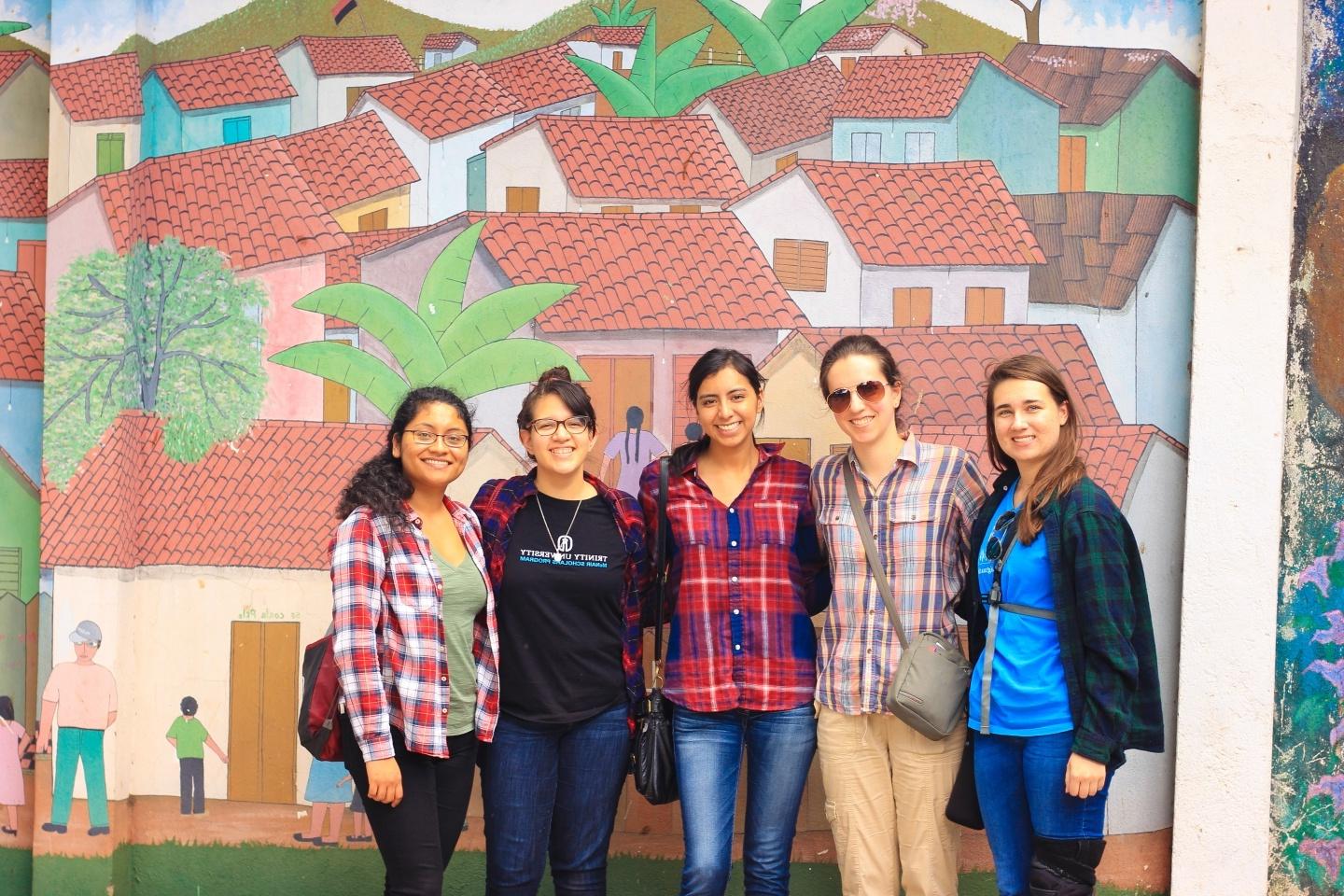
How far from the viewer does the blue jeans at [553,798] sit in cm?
315

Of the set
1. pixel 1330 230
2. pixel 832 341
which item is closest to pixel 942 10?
pixel 832 341

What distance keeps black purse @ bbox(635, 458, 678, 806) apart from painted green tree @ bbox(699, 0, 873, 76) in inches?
72.6

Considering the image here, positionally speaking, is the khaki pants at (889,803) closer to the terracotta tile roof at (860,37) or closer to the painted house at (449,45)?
the terracotta tile roof at (860,37)

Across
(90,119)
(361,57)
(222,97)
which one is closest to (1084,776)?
(361,57)

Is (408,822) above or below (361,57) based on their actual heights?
below

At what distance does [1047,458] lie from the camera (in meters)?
2.98

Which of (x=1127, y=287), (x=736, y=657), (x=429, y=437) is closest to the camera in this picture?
(x=429, y=437)

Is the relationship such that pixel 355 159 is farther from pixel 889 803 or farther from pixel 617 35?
pixel 889 803

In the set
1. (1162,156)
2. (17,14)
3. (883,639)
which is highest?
(17,14)

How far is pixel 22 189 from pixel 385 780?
10.4 ft

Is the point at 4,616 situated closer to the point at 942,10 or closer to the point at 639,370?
the point at 639,370

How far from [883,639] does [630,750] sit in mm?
851

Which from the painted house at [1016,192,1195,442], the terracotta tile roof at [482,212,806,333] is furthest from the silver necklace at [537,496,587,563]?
the painted house at [1016,192,1195,442]

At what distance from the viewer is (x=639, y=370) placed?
423 cm
